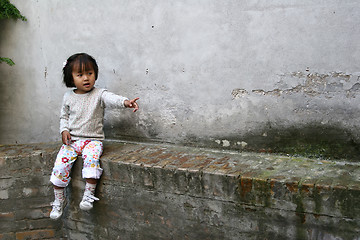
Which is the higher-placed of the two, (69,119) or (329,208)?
(69,119)

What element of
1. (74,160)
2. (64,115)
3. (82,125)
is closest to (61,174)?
(74,160)

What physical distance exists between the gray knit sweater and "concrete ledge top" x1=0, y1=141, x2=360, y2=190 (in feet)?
0.82

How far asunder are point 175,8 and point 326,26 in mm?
1299

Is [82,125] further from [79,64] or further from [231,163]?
[231,163]

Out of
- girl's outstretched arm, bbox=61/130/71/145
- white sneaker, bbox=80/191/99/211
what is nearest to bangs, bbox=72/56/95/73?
girl's outstretched arm, bbox=61/130/71/145

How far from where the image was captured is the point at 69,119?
11.1ft

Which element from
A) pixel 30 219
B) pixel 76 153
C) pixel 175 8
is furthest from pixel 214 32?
pixel 30 219

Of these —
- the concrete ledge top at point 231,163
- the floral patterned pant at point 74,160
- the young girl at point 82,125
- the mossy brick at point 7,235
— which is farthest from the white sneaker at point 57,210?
the mossy brick at point 7,235

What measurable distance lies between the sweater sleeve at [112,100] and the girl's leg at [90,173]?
434mm

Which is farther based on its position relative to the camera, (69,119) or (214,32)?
(69,119)

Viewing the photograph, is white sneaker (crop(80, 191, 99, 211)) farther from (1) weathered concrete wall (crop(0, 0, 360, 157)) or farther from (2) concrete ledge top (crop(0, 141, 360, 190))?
(1) weathered concrete wall (crop(0, 0, 360, 157))

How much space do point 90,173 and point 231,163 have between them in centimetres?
119

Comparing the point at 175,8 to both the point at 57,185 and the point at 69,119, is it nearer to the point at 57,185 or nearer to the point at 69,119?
the point at 69,119

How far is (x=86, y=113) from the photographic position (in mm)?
3326
